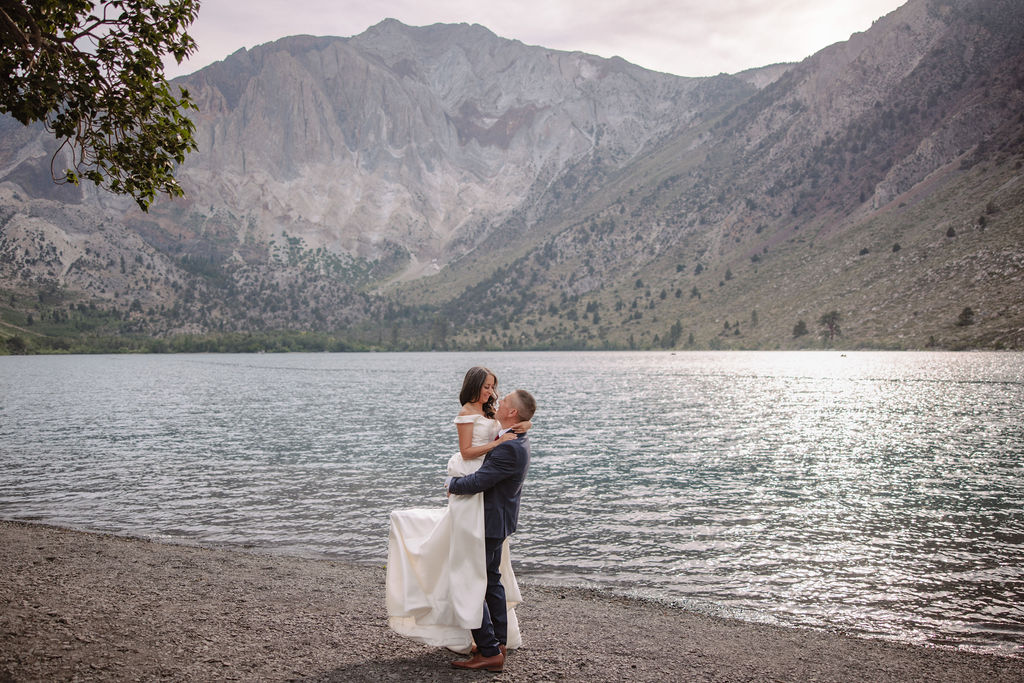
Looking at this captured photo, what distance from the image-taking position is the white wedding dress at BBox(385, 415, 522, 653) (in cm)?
988

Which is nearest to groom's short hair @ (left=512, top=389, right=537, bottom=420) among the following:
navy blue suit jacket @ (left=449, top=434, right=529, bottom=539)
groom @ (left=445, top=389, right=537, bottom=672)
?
groom @ (left=445, top=389, right=537, bottom=672)

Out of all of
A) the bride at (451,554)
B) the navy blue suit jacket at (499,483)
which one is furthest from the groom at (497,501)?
the bride at (451,554)

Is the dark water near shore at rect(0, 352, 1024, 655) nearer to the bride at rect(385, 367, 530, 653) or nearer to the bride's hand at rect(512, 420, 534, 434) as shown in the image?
the bride at rect(385, 367, 530, 653)

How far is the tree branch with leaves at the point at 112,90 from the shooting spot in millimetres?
13906

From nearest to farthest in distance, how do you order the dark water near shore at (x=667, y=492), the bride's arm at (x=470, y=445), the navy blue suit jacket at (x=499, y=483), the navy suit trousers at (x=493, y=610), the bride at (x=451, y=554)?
the navy blue suit jacket at (x=499, y=483) < the bride's arm at (x=470, y=445) < the bride at (x=451, y=554) < the navy suit trousers at (x=493, y=610) < the dark water near shore at (x=667, y=492)

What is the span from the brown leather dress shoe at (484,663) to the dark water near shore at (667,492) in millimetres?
8384

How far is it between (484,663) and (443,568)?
5.12 ft

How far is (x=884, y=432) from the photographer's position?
56594mm

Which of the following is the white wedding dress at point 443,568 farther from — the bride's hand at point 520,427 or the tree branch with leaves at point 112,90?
the tree branch with leaves at point 112,90

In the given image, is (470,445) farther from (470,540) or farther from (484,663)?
(484,663)

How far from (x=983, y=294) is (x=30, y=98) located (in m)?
213

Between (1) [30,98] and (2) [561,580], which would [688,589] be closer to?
(2) [561,580]

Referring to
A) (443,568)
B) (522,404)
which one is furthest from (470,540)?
(522,404)

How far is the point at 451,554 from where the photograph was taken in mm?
9984
